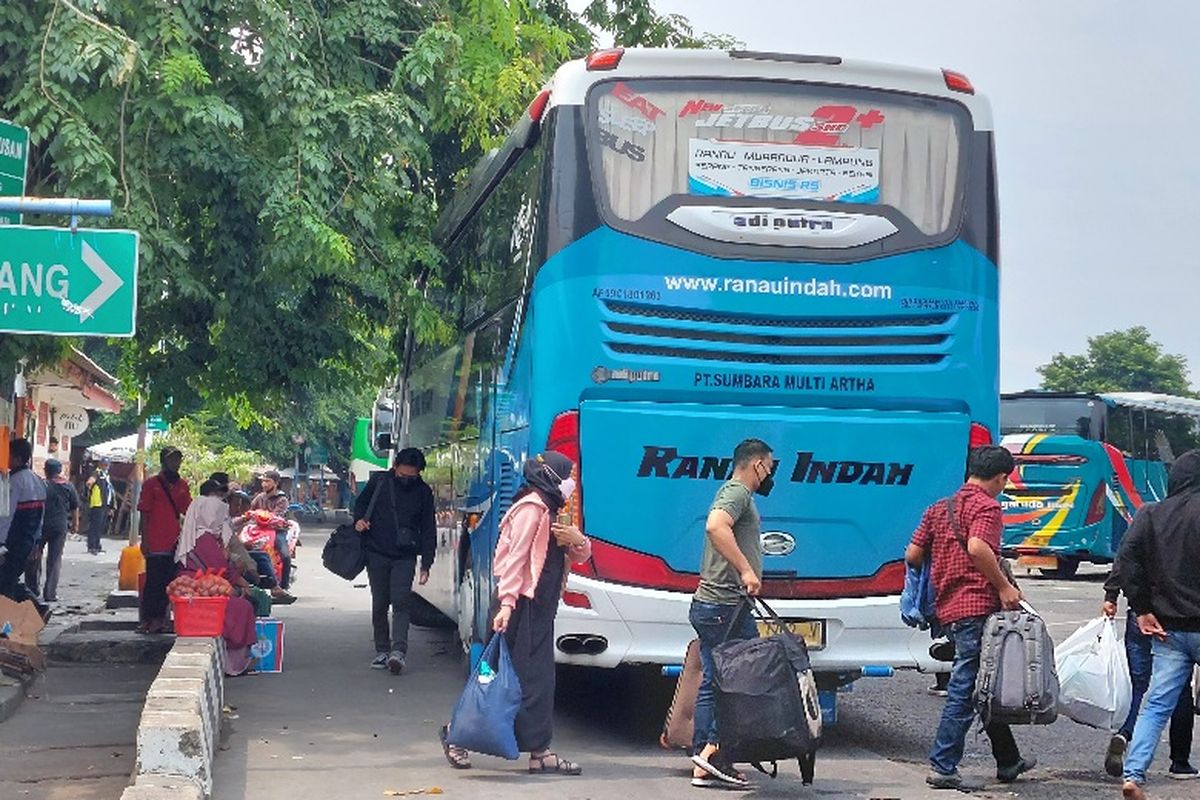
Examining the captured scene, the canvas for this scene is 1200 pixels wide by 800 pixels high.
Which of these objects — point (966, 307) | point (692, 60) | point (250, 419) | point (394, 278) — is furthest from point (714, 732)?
point (250, 419)

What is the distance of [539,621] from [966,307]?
319 cm

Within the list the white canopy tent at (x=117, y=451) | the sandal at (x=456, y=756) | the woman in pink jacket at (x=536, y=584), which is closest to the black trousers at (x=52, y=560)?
the sandal at (x=456, y=756)

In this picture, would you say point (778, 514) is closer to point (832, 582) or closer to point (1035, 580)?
point (832, 582)

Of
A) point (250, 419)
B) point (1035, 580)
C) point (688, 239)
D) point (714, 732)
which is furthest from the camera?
point (1035, 580)

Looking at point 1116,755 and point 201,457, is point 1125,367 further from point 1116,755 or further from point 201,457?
point 1116,755

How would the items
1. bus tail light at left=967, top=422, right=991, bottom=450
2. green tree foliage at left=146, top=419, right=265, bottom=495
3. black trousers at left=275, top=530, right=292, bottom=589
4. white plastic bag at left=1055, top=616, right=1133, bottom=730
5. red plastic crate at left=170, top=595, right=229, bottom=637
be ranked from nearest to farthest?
1. white plastic bag at left=1055, top=616, right=1133, bottom=730
2. bus tail light at left=967, top=422, right=991, bottom=450
3. red plastic crate at left=170, top=595, right=229, bottom=637
4. black trousers at left=275, top=530, right=292, bottom=589
5. green tree foliage at left=146, top=419, right=265, bottom=495

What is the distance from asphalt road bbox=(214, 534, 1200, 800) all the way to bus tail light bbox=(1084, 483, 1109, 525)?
15965mm

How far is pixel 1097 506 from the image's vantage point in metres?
30.3

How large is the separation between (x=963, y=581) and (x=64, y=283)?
471cm

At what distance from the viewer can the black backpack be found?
332 inches

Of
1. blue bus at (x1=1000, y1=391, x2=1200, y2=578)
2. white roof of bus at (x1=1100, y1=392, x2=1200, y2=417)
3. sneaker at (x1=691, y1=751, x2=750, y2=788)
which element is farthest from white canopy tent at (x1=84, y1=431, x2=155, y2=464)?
sneaker at (x1=691, y1=751, x2=750, y2=788)

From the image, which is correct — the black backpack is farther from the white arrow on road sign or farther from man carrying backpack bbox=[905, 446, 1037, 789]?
the white arrow on road sign

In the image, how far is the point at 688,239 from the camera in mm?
10102

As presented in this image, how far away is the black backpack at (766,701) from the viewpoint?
844cm
